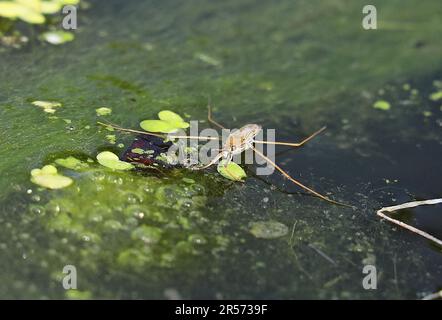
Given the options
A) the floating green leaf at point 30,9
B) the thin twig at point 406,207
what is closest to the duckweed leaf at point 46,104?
the floating green leaf at point 30,9

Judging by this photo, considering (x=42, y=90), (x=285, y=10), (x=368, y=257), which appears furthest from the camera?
(x=285, y=10)

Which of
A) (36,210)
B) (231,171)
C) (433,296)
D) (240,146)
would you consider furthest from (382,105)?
(36,210)

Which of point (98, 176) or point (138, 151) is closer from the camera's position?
point (98, 176)

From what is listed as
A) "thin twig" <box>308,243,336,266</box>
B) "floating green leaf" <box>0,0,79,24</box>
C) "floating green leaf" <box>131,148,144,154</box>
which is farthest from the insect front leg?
"floating green leaf" <box>0,0,79,24</box>

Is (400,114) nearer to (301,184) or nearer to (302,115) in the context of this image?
(302,115)

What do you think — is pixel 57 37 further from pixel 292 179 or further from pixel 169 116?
pixel 292 179

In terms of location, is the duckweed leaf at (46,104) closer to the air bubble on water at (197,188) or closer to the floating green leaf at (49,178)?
the floating green leaf at (49,178)

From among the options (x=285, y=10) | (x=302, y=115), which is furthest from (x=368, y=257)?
(x=285, y=10)
